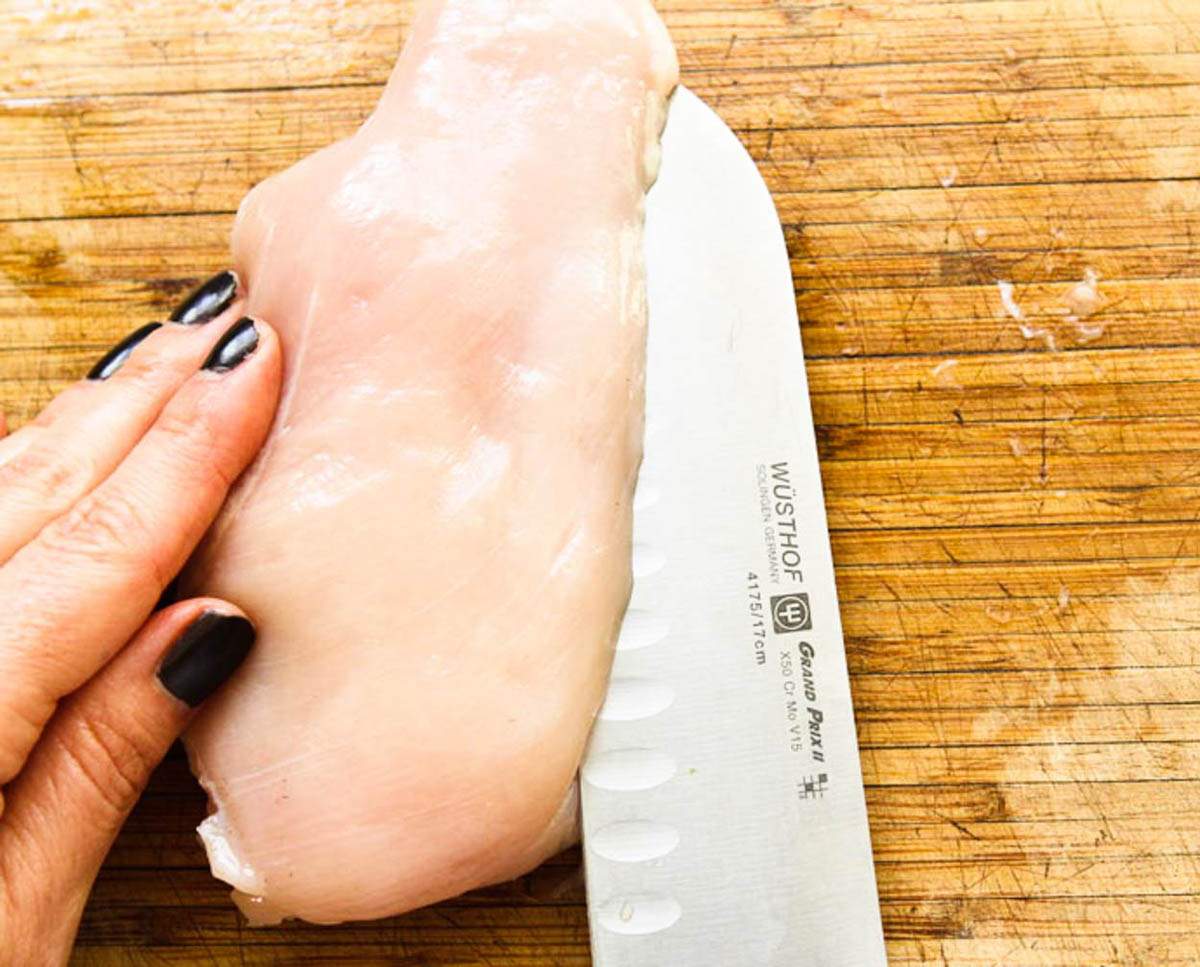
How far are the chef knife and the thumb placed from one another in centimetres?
54

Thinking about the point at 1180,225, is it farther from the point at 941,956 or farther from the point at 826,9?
the point at 941,956

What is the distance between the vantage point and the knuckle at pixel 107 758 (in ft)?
4.52

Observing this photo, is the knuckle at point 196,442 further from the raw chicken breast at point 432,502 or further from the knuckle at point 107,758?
the knuckle at point 107,758

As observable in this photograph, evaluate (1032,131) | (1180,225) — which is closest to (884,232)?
(1032,131)

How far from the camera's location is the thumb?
1344mm

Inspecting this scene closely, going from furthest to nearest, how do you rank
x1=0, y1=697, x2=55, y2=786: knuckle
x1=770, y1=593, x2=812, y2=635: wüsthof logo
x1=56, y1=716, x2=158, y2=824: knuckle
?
x1=770, y1=593, x2=812, y2=635: wüsthof logo → x1=56, y1=716, x2=158, y2=824: knuckle → x1=0, y1=697, x2=55, y2=786: knuckle

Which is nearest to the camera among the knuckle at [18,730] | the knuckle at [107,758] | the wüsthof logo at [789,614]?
the knuckle at [18,730]

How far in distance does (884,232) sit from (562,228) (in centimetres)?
62

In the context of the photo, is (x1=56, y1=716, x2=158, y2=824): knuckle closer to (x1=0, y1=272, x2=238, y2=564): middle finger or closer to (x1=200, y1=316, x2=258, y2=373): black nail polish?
(x1=0, y1=272, x2=238, y2=564): middle finger

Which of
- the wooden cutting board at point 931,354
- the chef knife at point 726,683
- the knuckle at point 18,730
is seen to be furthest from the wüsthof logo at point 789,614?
the knuckle at point 18,730

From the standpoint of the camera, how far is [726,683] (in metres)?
1.50

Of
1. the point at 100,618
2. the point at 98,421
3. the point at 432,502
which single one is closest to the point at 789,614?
the point at 432,502

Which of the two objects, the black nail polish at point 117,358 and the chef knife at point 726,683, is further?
the black nail polish at point 117,358

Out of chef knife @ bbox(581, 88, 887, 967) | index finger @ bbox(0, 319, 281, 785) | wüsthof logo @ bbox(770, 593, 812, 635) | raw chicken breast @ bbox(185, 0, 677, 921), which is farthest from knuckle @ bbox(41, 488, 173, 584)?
wüsthof logo @ bbox(770, 593, 812, 635)
